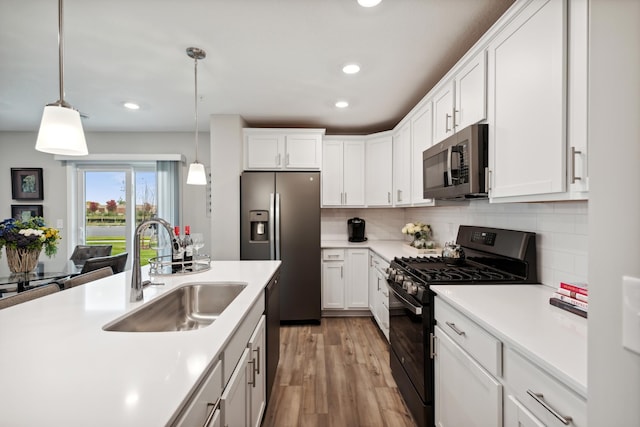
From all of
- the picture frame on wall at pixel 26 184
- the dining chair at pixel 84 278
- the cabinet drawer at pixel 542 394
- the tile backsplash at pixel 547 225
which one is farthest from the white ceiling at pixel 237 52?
the cabinet drawer at pixel 542 394

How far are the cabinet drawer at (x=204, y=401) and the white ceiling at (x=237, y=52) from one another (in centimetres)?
184

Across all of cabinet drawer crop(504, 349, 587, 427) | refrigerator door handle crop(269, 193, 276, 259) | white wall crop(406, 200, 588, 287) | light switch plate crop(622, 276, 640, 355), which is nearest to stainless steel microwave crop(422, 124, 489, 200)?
white wall crop(406, 200, 588, 287)

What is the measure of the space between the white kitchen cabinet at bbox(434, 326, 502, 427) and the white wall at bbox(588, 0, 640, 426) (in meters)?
0.66

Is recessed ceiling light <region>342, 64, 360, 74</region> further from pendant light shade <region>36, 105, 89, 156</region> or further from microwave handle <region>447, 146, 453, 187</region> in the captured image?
pendant light shade <region>36, 105, 89, 156</region>

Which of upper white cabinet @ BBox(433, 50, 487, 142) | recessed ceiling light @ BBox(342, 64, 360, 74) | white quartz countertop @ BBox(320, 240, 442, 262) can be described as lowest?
white quartz countertop @ BBox(320, 240, 442, 262)

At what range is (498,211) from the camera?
80.4 inches

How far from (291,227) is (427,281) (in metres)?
1.99

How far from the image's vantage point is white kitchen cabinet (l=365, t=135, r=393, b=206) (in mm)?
3709

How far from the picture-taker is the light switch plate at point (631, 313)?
48cm

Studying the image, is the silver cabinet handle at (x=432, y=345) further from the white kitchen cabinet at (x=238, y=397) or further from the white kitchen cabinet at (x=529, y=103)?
the white kitchen cabinet at (x=238, y=397)

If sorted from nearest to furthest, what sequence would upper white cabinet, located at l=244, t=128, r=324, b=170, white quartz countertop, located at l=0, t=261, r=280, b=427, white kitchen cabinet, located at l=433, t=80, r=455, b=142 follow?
white quartz countertop, located at l=0, t=261, r=280, b=427
white kitchen cabinet, located at l=433, t=80, r=455, b=142
upper white cabinet, located at l=244, t=128, r=324, b=170

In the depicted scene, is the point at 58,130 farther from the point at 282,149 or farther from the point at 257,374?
the point at 282,149

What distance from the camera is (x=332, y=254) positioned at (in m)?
3.63

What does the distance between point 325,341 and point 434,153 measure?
2117 millimetres
